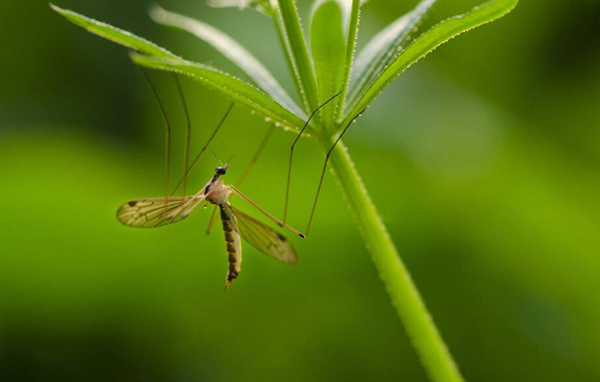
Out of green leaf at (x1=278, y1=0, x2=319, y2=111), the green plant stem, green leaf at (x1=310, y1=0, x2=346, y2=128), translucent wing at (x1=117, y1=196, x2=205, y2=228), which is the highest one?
translucent wing at (x1=117, y1=196, x2=205, y2=228)

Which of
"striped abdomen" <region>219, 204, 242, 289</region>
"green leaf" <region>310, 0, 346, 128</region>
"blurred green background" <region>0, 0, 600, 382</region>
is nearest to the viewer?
"green leaf" <region>310, 0, 346, 128</region>

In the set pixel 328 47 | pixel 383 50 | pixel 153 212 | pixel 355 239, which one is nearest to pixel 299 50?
pixel 328 47

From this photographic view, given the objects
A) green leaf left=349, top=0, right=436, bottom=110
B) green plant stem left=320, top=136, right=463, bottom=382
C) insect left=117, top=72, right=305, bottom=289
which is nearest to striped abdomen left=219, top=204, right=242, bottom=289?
insect left=117, top=72, right=305, bottom=289

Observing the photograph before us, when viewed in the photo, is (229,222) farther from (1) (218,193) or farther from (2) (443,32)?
(2) (443,32)

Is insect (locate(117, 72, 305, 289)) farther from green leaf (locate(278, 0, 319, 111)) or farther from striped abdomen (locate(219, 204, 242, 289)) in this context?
green leaf (locate(278, 0, 319, 111))

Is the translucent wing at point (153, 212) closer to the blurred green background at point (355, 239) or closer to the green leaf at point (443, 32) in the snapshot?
the green leaf at point (443, 32)
